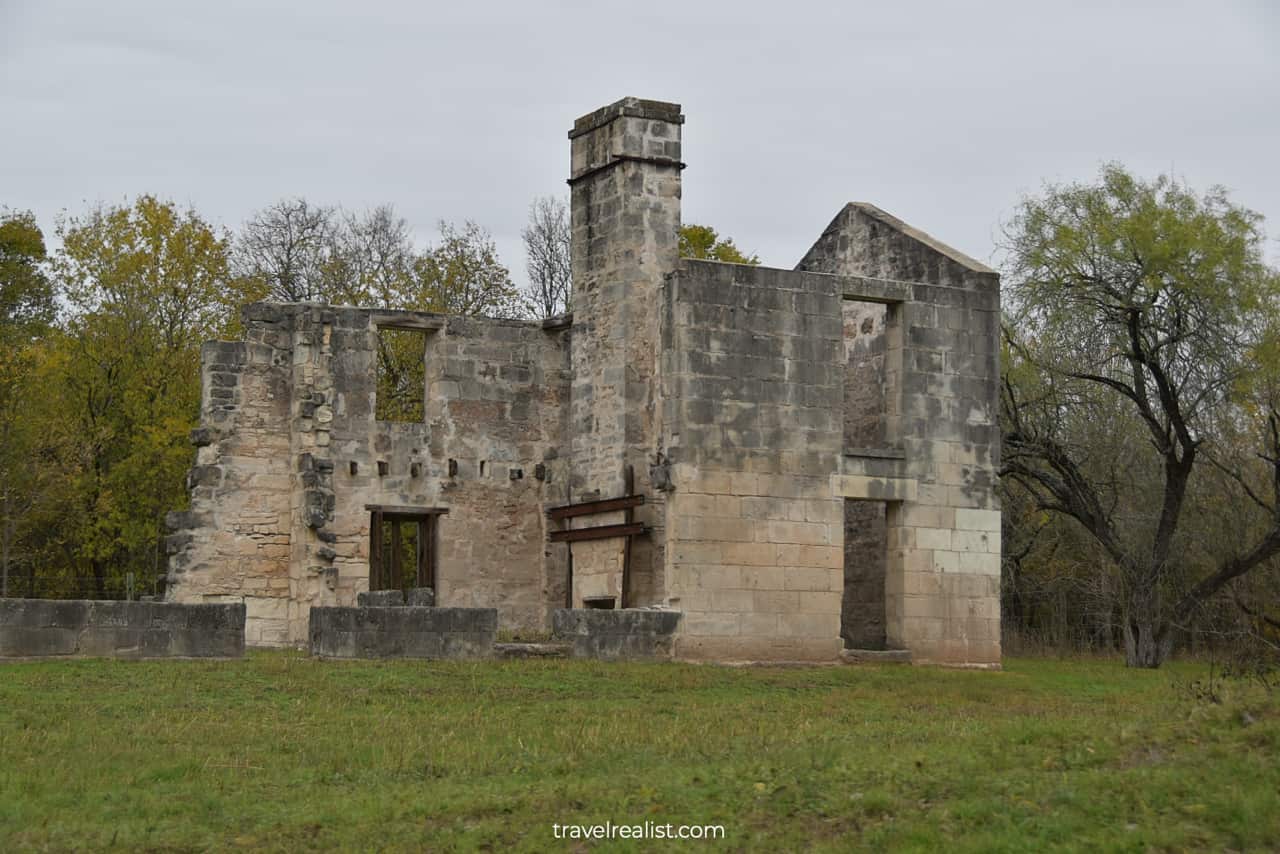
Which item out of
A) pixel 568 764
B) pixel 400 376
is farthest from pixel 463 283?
pixel 568 764

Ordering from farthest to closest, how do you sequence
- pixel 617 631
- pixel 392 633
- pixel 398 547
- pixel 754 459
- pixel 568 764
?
pixel 398 547, pixel 754 459, pixel 617 631, pixel 392 633, pixel 568 764

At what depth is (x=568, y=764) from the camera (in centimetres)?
1308

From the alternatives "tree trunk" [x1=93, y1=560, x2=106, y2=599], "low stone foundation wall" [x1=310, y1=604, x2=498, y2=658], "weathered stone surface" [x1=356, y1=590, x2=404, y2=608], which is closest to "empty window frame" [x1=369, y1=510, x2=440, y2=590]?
"weathered stone surface" [x1=356, y1=590, x2=404, y2=608]

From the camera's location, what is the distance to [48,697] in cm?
1575

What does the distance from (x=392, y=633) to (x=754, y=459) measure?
215 inches

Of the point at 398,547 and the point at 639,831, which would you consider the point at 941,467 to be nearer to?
the point at 398,547

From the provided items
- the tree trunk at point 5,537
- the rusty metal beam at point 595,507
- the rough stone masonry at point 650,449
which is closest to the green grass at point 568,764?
the rough stone masonry at point 650,449

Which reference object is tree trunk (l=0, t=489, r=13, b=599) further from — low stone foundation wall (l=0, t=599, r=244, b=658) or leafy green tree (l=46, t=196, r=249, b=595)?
low stone foundation wall (l=0, t=599, r=244, b=658)

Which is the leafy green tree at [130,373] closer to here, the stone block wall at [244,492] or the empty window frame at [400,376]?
the empty window frame at [400,376]

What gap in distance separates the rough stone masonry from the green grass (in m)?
4.81

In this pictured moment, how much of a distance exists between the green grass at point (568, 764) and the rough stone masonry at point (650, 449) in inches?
190

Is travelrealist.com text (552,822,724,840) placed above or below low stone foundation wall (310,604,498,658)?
below

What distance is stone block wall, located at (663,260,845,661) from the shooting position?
72.7ft

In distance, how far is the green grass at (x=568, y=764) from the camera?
10.6 meters
